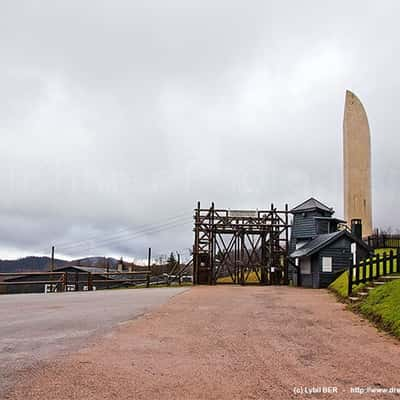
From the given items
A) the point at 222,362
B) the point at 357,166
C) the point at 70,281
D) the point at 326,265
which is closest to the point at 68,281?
the point at 70,281

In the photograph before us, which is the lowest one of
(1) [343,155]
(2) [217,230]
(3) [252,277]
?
(3) [252,277]

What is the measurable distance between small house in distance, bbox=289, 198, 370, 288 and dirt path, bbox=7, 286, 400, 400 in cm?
1441

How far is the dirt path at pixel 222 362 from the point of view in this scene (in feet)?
17.3

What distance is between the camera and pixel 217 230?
31.8 metres

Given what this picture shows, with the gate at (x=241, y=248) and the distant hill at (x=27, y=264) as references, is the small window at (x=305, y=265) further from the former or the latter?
the distant hill at (x=27, y=264)

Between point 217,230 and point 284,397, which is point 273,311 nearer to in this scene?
point 284,397

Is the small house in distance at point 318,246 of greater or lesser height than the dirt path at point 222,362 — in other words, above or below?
above

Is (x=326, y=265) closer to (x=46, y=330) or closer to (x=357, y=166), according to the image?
(x=357, y=166)

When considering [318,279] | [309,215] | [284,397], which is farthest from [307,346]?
[309,215]

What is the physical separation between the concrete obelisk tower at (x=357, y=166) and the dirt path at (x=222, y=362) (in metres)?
27.7

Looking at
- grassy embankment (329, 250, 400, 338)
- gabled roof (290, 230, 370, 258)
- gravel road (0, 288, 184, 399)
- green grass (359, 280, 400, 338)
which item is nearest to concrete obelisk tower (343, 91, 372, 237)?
gabled roof (290, 230, 370, 258)

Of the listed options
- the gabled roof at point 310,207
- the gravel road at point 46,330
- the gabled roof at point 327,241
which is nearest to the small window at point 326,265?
the gabled roof at point 327,241

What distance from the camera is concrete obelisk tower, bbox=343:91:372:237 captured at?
121 ft

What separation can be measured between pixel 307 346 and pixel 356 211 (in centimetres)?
3085
